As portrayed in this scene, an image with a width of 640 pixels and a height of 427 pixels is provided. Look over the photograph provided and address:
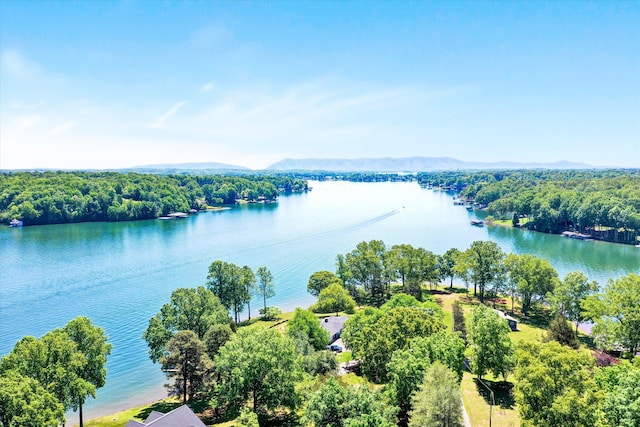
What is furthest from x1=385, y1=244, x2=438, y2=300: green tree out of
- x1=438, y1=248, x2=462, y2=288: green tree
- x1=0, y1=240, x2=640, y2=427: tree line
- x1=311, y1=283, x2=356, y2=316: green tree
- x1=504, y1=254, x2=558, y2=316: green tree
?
x1=0, y1=240, x2=640, y2=427: tree line

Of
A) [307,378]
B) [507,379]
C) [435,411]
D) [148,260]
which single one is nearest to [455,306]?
[507,379]

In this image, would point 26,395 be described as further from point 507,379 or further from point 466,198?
point 466,198

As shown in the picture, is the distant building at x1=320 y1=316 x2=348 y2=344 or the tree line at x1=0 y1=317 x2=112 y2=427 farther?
the distant building at x1=320 y1=316 x2=348 y2=344

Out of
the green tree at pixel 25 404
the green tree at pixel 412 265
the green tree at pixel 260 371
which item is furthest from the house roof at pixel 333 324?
the green tree at pixel 25 404

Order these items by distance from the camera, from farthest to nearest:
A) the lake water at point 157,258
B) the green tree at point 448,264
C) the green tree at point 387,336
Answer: the green tree at point 448,264
the lake water at point 157,258
the green tree at point 387,336

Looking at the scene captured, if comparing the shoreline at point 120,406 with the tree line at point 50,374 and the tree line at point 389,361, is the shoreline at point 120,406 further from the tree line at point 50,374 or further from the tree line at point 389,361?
the tree line at point 50,374

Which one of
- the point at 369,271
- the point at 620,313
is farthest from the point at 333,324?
the point at 620,313

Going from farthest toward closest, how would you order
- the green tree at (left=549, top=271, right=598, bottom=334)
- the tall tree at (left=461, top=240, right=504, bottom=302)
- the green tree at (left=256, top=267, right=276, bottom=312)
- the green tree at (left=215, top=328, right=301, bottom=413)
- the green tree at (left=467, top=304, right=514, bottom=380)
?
the tall tree at (left=461, top=240, right=504, bottom=302)
the green tree at (left=256, top=267, right=276, bottom=312)
the green tree at (left=549, top=271, right=598, bottom=334)
the green tree at (left=467, top=304, right=514, bottom=380)
the green tree at (left=215, top=328, right=301, bottom=413)

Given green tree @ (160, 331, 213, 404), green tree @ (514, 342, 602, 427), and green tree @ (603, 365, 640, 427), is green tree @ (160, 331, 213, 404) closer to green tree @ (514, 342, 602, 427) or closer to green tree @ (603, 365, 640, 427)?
green tree @ (514, 342, 602, 427)
